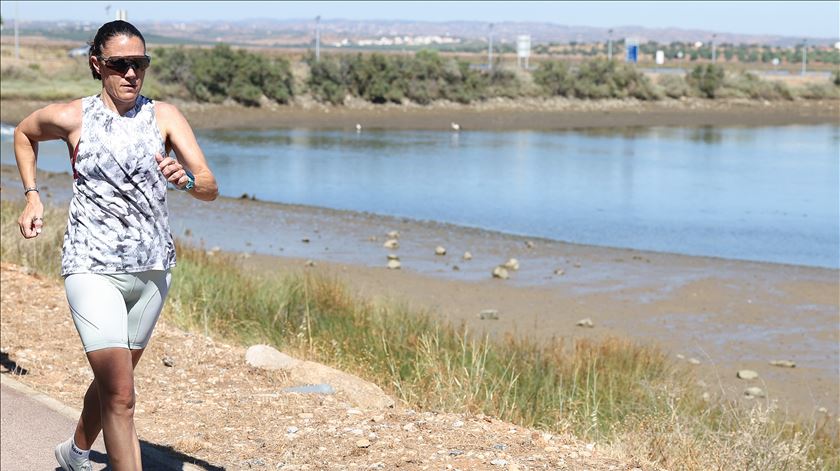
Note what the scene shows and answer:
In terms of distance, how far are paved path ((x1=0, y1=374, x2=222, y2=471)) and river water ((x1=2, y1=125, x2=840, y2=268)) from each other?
14.9 metres

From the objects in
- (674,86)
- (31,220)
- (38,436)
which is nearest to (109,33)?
(31,220)

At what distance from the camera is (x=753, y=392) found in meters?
10.2

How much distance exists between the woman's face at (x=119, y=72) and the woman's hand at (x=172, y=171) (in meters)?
0.30

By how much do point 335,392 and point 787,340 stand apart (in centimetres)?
758

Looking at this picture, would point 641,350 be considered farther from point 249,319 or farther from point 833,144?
point 833,144

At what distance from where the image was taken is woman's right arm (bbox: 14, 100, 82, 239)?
4598mm

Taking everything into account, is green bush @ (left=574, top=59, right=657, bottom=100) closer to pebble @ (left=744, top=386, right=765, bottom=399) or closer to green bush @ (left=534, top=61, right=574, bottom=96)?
green bush @ (left=534, top=61, right=574, bottom=96)

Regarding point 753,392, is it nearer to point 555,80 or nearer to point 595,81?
point 555,80

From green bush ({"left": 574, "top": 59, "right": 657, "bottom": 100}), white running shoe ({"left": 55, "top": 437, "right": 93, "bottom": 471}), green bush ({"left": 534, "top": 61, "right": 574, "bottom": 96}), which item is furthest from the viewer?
green bush ({"left": 574, "top": 59, "right": 657, "bottom": 100})

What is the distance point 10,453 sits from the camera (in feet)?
19.4

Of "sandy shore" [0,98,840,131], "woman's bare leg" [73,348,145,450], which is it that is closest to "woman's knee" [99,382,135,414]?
"woman's bare leg" [73,348,145,450]

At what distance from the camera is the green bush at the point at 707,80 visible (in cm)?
6956

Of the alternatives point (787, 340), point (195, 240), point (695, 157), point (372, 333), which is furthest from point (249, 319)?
point (695, 157)

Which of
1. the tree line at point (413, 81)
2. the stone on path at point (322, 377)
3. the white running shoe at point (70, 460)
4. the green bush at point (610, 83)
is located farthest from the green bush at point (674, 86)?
the white running shoe at point (70, 460)
